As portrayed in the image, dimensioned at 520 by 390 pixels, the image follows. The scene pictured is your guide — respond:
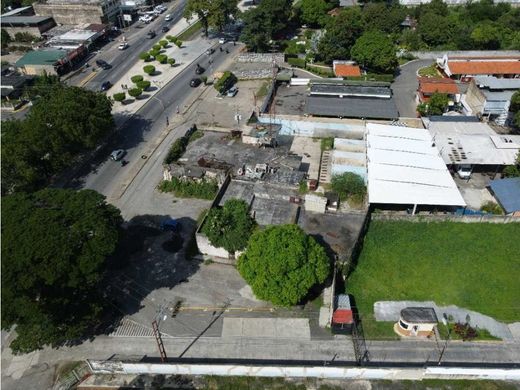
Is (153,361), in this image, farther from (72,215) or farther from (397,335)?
(397,335)

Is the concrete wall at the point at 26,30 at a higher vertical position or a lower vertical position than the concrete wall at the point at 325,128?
higher

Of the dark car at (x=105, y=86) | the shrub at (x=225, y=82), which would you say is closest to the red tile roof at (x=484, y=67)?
the shrub at (x=225, y=82)

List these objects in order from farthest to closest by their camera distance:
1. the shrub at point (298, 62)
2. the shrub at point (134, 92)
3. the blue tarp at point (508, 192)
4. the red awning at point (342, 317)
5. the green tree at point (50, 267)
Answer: the shrub at point (298, 62), the shrub at point (134, 92), the blue tarp at point (508, 192), the red awning at point (342, 317), the green tree at point (50, 267)

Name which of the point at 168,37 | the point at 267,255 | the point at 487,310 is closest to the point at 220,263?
the point at 267,255

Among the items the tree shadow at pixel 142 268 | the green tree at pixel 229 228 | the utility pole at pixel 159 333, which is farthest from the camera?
the green tree at pixel 229 228

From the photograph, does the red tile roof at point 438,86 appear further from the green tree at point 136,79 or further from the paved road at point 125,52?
the paved road at point 125,52

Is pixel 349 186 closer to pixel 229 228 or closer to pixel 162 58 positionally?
pixel 229 228

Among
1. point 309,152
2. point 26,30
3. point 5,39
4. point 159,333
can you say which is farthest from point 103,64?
point 159,333
